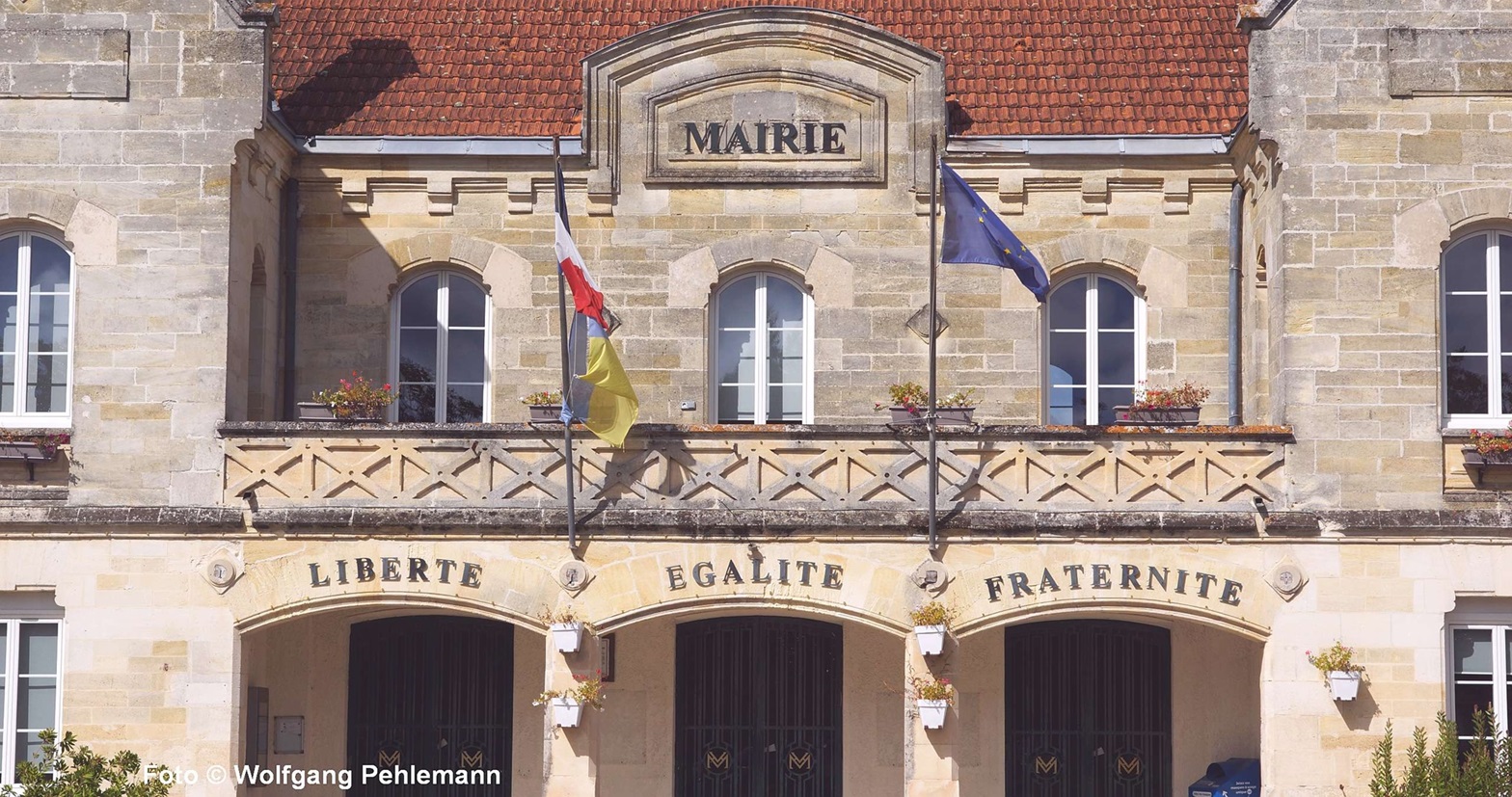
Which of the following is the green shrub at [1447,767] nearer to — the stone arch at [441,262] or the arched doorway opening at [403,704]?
the arched doorway opening at [403,704]

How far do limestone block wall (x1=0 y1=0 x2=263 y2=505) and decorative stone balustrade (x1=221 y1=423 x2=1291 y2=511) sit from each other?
726 millimetres

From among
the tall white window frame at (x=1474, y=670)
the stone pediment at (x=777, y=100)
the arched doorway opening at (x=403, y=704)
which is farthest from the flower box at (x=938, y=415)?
the tall white window frame at (x=1474, y=670)

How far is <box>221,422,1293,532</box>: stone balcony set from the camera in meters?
17.4

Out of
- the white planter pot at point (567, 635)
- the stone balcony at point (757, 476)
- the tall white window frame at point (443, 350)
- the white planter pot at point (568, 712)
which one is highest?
the tall white window frame at point (443, 350)

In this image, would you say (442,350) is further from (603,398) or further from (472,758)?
(472,758)

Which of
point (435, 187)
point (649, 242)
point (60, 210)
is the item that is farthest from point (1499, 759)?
point (60, 210)

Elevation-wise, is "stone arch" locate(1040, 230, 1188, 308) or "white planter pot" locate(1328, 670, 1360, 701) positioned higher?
"stone arch" locate(1040, 230, 1188, 308)

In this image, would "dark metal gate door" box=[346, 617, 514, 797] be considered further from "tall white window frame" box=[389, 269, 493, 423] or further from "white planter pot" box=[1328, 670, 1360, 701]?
"white planter pot" box=[1328, 670, 1360, 701]

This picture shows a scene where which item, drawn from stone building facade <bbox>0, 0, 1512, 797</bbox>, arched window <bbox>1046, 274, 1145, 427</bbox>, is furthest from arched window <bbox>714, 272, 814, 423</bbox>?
arched window <bbox>1046, 274, 1145, 427</bbox>

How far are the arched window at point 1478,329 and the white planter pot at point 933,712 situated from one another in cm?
535

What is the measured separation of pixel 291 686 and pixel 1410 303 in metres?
11.4

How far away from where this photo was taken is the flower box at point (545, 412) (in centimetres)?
1809

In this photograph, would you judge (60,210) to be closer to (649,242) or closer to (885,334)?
(649,242)

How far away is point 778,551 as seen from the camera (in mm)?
17422
